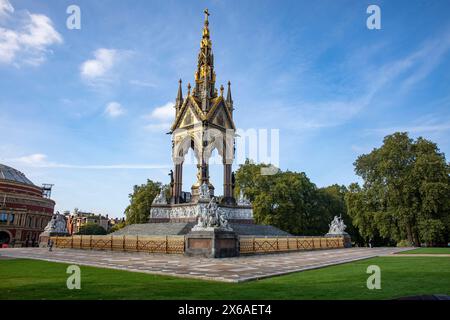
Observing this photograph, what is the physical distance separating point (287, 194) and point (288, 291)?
38.7 metres

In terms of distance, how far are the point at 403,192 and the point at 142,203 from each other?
3243 centimetres

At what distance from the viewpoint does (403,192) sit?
34750 millimetres

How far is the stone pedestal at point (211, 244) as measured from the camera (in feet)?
56.9

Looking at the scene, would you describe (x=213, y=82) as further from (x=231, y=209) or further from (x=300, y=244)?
(x=300, y=244)

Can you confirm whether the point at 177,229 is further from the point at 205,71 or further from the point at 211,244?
the point at 205,71

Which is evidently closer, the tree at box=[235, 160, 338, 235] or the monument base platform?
the monument base platform

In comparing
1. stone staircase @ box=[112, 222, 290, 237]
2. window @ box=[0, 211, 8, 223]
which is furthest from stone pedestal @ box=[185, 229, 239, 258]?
window @ box=[0, 211, 8, 223]

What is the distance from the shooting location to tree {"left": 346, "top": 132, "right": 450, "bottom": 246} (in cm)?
3288

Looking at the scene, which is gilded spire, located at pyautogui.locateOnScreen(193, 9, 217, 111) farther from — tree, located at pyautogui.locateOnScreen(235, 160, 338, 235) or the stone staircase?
tree, located at pyautogui.locateOnScreen(235, 160, 338, 235)

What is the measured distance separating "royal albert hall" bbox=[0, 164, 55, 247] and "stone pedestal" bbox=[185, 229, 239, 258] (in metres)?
45.7

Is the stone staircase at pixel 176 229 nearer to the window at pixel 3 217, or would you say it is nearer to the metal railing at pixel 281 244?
the metal railing at pixel 281 244

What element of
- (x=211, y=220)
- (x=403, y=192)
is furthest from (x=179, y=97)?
(x=403, y=192)

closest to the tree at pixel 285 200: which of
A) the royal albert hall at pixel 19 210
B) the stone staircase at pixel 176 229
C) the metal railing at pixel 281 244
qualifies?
the stone staircase at pixel 176 229
